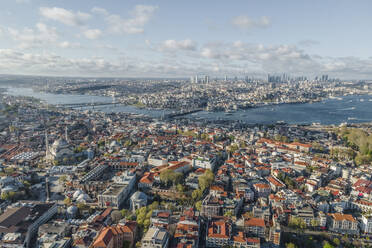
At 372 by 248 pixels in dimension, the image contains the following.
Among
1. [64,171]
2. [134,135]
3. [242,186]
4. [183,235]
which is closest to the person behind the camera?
[183,235]

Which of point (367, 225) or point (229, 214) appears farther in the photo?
point (229, 214)

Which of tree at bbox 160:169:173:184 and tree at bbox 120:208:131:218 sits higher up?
tree at bbox 160:169:173:184

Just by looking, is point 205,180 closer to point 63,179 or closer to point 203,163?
point 203,163

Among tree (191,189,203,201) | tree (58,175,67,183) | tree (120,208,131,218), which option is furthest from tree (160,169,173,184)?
tree (58,175,67,183)

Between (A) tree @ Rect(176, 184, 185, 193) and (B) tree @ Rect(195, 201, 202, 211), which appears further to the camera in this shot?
(A) tree @ Rect(176, 184, 185, 193)

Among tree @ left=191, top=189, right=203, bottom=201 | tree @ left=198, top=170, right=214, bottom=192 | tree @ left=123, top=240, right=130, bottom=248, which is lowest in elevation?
tree @ left=123, top=240, right=130, bottom=248

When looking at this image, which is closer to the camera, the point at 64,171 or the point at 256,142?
the point at 64,171

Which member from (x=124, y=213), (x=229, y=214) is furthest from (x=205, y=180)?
(x=124, y=213)

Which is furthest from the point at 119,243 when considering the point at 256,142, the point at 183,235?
Result: the point at 256,142

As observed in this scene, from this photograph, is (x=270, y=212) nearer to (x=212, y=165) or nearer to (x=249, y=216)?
(x=249, y=216)

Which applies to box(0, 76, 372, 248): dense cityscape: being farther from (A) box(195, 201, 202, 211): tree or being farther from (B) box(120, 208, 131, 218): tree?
(A) box(195, 201, 202, 211): tree

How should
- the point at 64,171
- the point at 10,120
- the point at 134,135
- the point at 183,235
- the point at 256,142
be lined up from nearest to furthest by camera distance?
the point at 183,235 < the point at 64,171 < the point at 256,142 < the point at 134,135 < the point at 10,120
